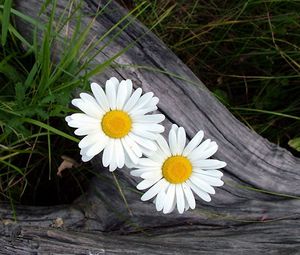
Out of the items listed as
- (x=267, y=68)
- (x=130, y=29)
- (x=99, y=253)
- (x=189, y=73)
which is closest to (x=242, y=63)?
(x=267, y=68)

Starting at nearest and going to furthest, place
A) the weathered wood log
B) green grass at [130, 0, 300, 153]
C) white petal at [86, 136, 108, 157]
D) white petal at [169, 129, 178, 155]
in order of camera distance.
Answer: white petal at [86, 136, 108, 157], white petal at [169, 129, 178, 155], the weathered wood log, green grass at [130, 0, 300, 153]

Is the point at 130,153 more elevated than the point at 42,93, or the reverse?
the point at 42,93

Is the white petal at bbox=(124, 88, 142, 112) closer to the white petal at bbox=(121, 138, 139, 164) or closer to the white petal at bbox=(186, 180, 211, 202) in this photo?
the white petal at bbox=(121, 138, 139, 164)

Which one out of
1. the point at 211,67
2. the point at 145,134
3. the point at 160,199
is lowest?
the point at 160,199

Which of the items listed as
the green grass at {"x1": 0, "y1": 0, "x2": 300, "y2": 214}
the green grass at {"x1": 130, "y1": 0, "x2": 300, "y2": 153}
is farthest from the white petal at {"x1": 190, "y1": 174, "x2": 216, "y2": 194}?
the green grass at {"x1": 130, "y1": 0, "x2": 300, "y2": 153}

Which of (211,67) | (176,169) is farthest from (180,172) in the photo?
(211,67)

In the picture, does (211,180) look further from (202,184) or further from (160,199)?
(160,199)

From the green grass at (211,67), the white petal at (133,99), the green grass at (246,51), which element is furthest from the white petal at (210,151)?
the green grass at (246,51)

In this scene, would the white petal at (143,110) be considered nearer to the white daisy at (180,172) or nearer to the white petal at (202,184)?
the white daisy at (180,172)
